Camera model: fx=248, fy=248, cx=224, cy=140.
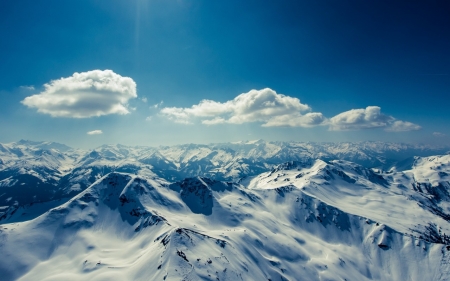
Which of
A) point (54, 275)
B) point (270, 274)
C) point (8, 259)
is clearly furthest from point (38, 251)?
point (270, 274)

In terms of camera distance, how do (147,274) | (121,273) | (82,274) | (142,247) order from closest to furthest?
1. (147,274)
2. (121,273)
3. (82,274)
4. (142,247)

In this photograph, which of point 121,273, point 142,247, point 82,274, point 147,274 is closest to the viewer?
point 147,274

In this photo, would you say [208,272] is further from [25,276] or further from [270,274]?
[25,276]

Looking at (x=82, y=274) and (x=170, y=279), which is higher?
(x=170, y=279)

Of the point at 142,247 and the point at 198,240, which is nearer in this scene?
the point at 198,240

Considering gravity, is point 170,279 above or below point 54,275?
above

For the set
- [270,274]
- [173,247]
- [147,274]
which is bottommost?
[270,274]

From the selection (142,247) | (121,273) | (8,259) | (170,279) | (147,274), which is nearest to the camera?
(170,279)

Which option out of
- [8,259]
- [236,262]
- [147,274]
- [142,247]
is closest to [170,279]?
[147,274]

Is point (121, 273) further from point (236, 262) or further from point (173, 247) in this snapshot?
point (236, 262)
